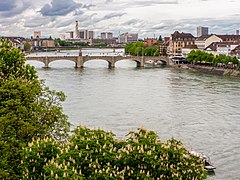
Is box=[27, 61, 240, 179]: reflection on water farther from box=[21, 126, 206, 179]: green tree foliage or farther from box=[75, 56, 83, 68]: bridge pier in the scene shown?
box=[75, 56, 83, 68]: bridge pier

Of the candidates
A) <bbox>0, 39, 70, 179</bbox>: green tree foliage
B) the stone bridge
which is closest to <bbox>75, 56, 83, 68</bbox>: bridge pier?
the stone bridge

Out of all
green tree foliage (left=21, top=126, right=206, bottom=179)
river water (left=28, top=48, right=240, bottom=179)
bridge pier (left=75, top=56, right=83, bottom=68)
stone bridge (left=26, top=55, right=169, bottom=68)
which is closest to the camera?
green tree foliage (left=21, top=126, right=206, bottom=179)

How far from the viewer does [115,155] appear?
7086mm

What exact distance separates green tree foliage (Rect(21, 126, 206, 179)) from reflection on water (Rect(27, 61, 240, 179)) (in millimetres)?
6025

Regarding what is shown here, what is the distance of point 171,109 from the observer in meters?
23.4

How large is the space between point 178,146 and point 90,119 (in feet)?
43.3

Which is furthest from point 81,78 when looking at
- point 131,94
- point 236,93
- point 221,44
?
point 221,44

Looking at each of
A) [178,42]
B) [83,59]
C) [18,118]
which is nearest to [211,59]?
[83,59]

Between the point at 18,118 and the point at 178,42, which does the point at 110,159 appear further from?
the point at 178,42

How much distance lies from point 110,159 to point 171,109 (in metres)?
16.7

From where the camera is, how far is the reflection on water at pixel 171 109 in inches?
648

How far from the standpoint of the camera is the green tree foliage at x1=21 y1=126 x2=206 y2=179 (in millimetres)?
6754

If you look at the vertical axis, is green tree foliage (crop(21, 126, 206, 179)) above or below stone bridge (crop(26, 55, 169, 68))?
above

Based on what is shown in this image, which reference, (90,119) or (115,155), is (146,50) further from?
(115,155)
